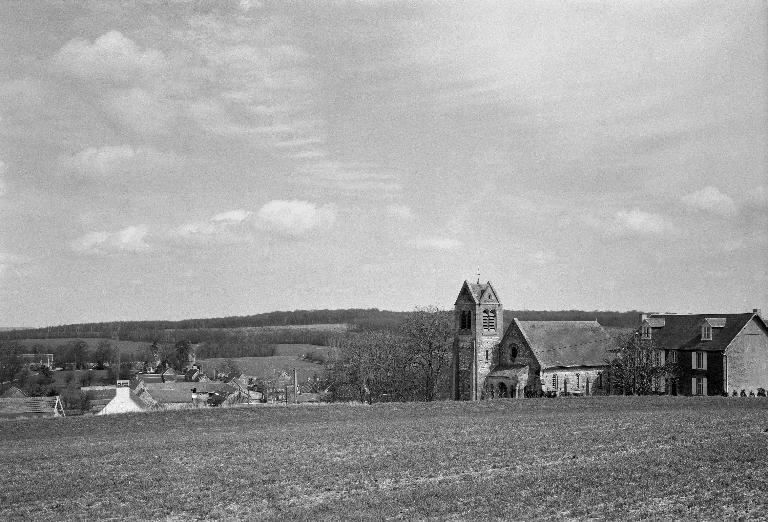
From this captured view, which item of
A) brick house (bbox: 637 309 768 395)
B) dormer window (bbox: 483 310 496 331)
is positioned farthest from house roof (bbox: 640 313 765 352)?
dormer window (bbox: 483 310 496 331)

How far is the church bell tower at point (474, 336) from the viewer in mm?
68312

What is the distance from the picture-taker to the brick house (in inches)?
2360

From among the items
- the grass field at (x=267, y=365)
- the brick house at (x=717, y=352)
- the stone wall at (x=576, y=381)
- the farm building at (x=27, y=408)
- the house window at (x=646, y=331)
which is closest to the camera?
the farm building at (x=27, y=408)

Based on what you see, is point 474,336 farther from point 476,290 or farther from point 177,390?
point 177,390

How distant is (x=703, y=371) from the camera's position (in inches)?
2409

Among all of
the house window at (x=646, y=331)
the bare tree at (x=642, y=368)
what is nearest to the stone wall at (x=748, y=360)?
the bare tree at (x=642, y=368)

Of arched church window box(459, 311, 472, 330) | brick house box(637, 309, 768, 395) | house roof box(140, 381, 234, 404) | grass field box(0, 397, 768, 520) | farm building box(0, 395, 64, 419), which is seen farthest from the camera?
house roof box(140, 381, 234, 404)

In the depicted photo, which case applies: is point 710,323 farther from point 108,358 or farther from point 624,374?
point 108,358

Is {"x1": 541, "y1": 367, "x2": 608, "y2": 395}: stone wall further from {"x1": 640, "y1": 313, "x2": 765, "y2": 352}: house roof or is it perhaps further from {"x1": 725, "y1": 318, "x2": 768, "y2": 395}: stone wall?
{"x1": 725, "y1": 318, "x2": 768, "y2": 395}: stone wall

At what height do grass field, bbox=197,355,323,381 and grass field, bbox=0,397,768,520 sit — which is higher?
grass field, bbox=0,397,768,520

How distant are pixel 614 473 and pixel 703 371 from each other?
4368 cm

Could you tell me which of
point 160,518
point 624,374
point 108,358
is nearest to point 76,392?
point 108,358

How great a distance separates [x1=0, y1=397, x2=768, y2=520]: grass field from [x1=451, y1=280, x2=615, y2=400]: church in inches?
934

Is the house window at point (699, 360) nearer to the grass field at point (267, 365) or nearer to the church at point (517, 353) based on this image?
the church at point (517, 353)
